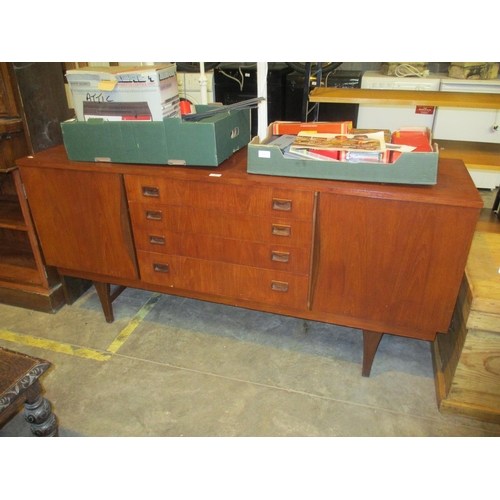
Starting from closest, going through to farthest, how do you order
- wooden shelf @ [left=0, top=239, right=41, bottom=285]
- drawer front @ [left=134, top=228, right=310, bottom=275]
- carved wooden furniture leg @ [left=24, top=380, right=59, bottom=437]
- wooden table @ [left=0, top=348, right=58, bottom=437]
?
wooden table @ [left=0, top=348, right=58, bottom=437] → carved wooden furniture leg @ [left=24, top=380, right=59, bottom=437] → drawer front @ [left=134, top=228, right=310, bottom=275] → wooden shelf @ [left=0, top=239, right=41, bottom=285]

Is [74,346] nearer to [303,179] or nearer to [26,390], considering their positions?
[26,390]

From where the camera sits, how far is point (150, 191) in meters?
1.61

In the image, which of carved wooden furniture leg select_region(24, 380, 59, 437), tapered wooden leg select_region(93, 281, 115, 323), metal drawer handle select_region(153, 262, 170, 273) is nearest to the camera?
carved wooden furniture leg select_region(24, 380, 59, 437)

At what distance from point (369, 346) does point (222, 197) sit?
2.84 feet

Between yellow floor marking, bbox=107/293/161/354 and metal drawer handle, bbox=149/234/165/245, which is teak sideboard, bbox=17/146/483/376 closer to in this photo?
metal drawer handle, bbox=149/234/165/245

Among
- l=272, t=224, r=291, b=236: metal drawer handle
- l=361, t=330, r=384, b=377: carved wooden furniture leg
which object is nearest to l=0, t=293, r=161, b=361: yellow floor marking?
l=272, t=224, r=291, b=236: metal drawer handle

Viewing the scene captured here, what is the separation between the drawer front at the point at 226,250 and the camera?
1537mm

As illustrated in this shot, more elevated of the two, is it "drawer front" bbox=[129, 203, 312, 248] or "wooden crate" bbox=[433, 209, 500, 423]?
"drawer front" bbox=[129, 203, 312, 248]

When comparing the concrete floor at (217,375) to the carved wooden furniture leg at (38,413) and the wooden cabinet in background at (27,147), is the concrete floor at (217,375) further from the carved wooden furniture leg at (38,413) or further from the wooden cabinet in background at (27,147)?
the carved wooden furniture leg at (38,413)

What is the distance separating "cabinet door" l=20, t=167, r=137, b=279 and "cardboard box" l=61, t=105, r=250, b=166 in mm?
99

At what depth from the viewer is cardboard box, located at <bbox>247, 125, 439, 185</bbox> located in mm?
1299

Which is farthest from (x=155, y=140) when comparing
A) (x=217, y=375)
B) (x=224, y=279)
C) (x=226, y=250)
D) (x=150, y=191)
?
(x=217, y=375)

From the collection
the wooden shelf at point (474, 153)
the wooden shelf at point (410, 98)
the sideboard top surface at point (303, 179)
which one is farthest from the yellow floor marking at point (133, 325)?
the wooden shelf at point (474, 153)

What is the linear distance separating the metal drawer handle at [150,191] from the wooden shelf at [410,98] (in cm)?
102
